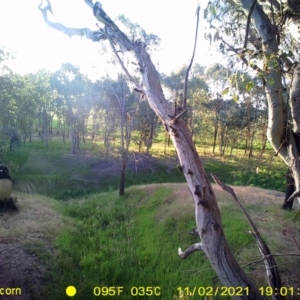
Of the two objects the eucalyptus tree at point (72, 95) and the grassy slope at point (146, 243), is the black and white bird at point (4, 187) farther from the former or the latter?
the eucalyptus tree at point (72, 95)

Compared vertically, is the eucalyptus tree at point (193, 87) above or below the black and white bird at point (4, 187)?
above

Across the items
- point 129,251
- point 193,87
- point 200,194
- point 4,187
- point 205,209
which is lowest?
point 129,251

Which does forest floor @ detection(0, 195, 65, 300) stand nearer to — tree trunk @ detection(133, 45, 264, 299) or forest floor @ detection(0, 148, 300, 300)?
forest floor @ detection(0, 148, 300, 300)

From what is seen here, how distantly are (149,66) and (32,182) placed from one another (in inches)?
698

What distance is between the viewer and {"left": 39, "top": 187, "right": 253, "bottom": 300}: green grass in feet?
22.9

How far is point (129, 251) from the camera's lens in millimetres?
8852

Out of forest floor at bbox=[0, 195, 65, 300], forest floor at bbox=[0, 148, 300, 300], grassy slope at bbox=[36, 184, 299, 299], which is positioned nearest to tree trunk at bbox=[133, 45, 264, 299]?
forest floor at bbox=[0, 148, 300, 300]

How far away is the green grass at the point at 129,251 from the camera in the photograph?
22.9 feet

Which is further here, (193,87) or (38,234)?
(193,87)

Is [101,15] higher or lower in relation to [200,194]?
higher

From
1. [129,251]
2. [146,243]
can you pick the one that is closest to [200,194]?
[129,251]

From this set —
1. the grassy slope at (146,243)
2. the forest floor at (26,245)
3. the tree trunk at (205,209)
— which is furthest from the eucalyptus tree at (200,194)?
the forest floor at (26,245)

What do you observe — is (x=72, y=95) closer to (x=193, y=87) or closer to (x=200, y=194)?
(x=193, y=87)

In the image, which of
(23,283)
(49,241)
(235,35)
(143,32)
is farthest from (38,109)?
(235,35)
